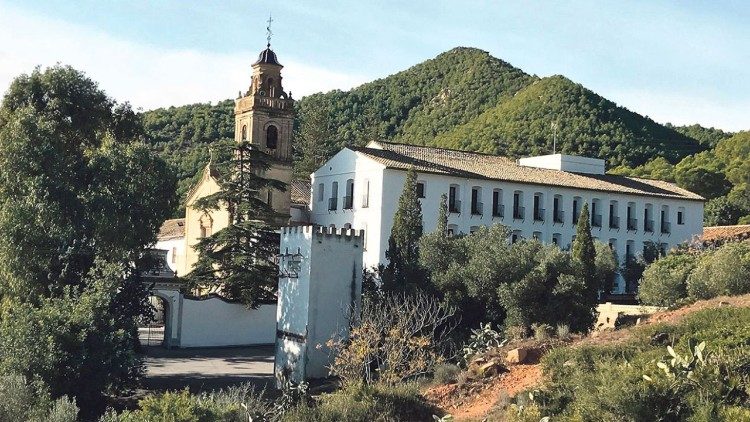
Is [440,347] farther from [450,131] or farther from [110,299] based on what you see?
[450,131]

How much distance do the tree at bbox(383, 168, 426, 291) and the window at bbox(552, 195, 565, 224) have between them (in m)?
12.9

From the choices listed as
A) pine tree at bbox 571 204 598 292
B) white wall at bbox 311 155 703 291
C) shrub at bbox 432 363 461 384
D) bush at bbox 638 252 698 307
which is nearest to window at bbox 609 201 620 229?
white wall at bbox 311 155 703 291

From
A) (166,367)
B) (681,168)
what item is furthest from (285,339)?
(681,168)

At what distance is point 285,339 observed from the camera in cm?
2998

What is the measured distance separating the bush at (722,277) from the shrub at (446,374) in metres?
8.57

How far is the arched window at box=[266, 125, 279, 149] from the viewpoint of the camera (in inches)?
1816

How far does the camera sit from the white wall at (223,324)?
3597cm

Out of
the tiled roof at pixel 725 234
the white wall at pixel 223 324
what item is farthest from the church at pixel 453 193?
the white wall at pixel 223 324

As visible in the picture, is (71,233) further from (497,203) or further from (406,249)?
(497,203)

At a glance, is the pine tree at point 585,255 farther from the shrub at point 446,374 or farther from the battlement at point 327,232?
the battlement at point 327,232

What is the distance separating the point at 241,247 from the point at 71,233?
34.7ft

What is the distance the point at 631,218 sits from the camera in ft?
160

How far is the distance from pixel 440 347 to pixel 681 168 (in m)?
45.1

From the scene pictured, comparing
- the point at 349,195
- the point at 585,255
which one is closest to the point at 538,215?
the point at 349,195
